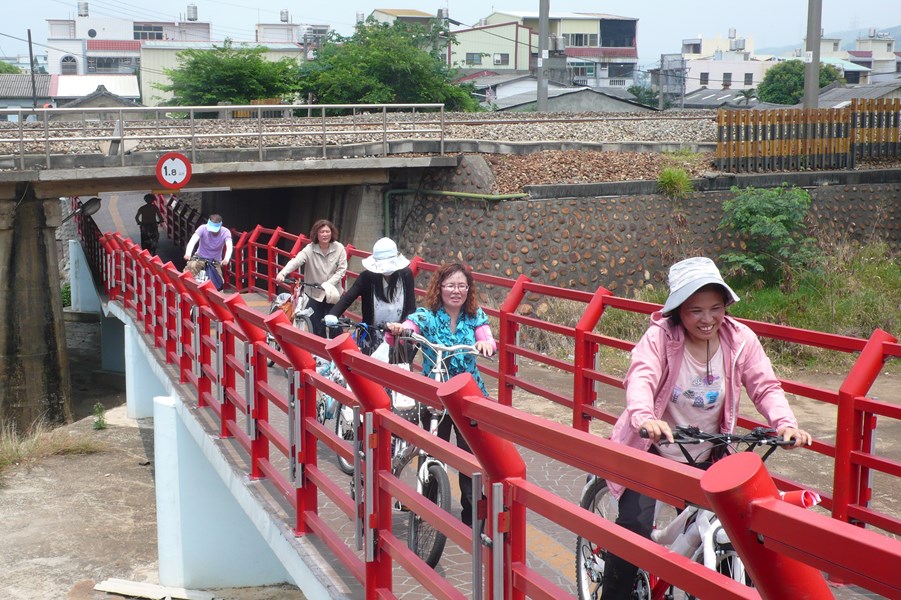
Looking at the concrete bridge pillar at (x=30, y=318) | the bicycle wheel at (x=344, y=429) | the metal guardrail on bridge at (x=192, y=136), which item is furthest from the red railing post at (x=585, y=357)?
the concrete bridge pillar at (x=30, y=318)

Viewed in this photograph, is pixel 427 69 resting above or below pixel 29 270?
above

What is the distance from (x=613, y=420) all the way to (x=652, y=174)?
14.4m

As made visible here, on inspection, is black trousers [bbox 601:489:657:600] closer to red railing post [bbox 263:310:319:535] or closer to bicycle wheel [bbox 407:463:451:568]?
bicycle wheel [bbox 407:463:451:568]

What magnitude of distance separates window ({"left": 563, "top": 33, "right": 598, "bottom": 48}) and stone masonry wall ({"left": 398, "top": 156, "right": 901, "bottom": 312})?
281ft

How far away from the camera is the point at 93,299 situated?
26250mm

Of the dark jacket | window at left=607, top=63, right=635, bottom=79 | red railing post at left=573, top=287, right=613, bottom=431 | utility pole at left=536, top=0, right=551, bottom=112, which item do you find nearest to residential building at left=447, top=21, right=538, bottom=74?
window at left=607, top=63, right=635, bottom=79

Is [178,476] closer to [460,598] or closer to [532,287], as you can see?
[532,287]

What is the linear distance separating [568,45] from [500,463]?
103401mm

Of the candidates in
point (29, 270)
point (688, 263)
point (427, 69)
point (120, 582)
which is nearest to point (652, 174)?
point (29, 270)

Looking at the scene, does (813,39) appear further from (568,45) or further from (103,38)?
(103,38)

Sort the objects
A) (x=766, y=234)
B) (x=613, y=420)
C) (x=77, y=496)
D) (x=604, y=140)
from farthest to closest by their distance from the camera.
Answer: (x=604, y=140) < (x=766, y=234) < (x=77, y=496) < (x=613, y=420)

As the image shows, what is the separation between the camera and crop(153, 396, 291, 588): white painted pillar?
842cm

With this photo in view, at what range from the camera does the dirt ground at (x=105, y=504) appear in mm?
8820

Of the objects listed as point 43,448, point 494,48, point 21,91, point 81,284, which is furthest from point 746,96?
point 43,448
